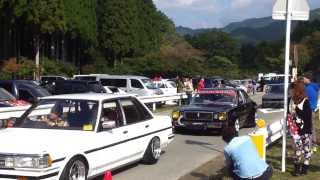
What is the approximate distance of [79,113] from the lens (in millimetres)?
10344

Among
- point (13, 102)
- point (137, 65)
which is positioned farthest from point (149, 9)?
point (13, 102)

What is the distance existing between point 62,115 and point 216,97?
1020cm

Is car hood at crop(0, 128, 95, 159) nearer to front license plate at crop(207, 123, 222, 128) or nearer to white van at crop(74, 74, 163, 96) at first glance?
front license plate at crop(207, 123, 222, 128)

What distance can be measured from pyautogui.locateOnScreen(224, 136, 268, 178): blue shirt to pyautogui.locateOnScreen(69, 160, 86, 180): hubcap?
2.88 m

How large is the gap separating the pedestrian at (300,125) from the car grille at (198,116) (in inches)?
297

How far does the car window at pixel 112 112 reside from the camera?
1064 centimetres

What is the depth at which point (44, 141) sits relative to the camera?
8961 mm

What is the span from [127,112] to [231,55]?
496 ft

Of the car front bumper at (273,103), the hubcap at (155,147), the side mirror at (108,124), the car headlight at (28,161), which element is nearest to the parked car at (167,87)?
the car front bumper at (273,103)

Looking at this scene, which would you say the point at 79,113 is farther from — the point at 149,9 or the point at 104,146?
the point at 149,9

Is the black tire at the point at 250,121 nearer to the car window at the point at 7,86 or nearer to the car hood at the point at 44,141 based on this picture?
the car window at the point at 7,86

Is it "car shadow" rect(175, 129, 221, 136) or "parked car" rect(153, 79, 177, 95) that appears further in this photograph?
"parked car" rect(153, 79, 177, 95)

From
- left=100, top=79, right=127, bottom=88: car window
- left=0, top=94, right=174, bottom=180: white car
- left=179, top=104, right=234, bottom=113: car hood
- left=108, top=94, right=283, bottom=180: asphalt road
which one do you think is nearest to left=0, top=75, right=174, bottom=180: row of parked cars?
left=0, top=94, right=174, bottom=180: white car

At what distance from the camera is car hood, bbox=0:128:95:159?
8.59 metres
